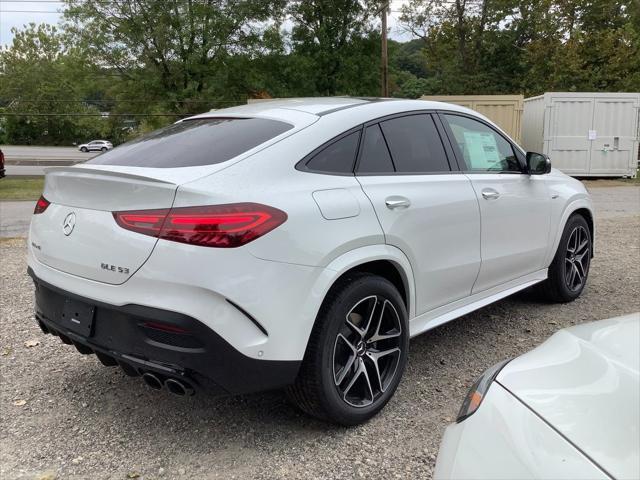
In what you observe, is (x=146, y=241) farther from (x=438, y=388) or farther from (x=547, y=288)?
(x=547, y=288)

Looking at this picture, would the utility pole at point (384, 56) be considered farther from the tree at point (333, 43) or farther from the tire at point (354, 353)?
the tire at point (354, 353)

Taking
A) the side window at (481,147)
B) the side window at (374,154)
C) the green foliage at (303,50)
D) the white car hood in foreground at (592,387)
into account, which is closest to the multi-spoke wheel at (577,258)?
the side window at (481,147)

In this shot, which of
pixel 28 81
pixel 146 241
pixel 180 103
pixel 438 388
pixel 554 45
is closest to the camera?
pixel 146 241

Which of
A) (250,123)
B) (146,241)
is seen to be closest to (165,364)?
(146,241)

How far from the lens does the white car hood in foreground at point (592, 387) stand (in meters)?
1.42

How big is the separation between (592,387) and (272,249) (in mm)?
1356

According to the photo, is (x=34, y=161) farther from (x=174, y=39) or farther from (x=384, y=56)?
(x=384, y=56)

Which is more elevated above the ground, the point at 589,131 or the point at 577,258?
the point at 589,131

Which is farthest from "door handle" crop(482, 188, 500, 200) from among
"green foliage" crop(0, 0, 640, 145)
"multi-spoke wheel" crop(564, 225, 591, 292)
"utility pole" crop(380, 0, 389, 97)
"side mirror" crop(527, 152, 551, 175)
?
"green foliage" crop(0, 0, 640, 145)

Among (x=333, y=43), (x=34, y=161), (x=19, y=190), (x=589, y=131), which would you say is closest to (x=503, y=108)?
(x=589, y=131)

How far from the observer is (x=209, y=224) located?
242cm

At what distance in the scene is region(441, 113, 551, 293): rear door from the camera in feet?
12.6

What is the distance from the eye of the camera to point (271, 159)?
8.97ft

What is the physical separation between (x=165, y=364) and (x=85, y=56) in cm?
2867
